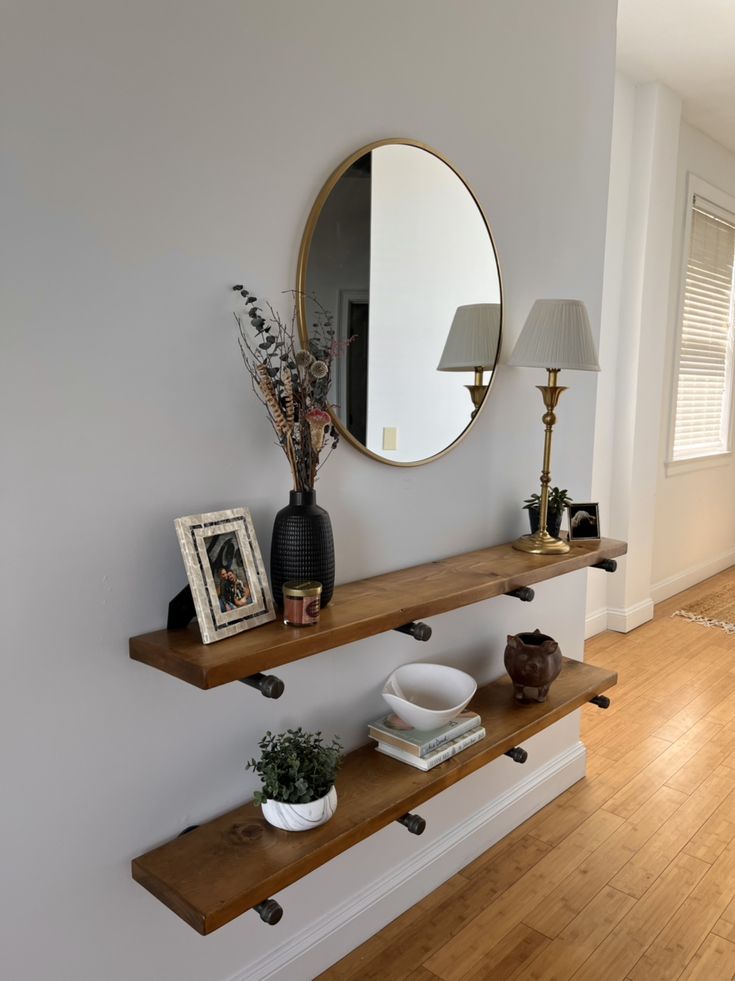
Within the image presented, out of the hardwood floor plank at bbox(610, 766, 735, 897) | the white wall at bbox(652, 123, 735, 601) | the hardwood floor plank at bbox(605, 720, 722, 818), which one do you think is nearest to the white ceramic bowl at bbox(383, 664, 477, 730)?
the hardwood floor plank at bbox(610, 766, 735, 897)

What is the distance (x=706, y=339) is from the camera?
4828 millimetres

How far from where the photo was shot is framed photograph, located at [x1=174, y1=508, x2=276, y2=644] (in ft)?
4.16

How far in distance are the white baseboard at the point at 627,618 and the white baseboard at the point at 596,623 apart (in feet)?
0.12

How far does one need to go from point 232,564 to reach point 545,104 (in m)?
1.65

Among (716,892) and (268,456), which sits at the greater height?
(268,456)

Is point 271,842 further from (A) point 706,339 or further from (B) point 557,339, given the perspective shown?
(A) point 706,339

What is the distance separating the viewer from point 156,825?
1.38 metres

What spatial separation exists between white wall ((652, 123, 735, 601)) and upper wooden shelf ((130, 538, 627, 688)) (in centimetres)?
267

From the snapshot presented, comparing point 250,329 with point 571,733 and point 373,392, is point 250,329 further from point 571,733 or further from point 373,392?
point 571,733

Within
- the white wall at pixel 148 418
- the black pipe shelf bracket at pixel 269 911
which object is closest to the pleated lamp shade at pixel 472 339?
the white wall at pixel 148 418

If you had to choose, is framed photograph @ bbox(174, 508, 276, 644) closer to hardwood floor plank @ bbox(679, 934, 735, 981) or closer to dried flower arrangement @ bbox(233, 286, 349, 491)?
dried flower arrangement @ bbox(233, 286, 349, 491)

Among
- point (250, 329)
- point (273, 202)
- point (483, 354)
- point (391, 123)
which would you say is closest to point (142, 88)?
point (273, 202)

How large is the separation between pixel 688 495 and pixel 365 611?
4.01 m

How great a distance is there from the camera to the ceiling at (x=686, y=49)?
3039mm
